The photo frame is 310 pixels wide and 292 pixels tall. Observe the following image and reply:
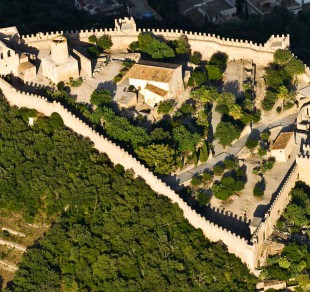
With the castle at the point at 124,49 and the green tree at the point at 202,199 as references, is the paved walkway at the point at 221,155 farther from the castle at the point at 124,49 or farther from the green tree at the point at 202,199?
the green tree at the point at 202,199

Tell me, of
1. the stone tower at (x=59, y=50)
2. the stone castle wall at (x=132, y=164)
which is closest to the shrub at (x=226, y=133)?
the stone castle wall at (x=132, y=164)

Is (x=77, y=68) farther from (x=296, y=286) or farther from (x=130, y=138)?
(x=296, y=286)

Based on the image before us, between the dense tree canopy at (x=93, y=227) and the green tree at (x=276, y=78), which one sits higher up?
the green tree at (x=276, y=78)

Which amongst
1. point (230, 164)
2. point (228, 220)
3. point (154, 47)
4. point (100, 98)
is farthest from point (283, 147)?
point (154, 47)

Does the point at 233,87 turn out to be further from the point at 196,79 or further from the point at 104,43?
the point at 104,43

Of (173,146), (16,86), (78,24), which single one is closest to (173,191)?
(173,146)

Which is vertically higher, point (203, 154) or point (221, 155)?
point (203, 154)
